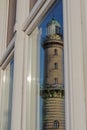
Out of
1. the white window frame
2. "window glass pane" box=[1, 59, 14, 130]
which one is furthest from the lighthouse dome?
"window glass pane" box=[1, 59, 14, 130]

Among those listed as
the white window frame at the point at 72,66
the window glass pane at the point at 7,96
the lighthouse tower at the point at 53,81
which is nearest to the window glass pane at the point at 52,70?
the lighthouse tower at the point at 53,81

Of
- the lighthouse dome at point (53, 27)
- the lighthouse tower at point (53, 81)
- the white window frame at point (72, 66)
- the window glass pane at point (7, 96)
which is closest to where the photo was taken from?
the white window frame at point (72, 66)

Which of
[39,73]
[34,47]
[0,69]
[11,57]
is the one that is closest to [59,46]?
[39,73]

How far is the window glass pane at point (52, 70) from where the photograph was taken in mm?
1085

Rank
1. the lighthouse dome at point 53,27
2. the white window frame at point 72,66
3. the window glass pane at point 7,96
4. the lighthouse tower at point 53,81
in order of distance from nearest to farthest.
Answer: the white window frame at point 72,66 < the lighthouse tower at point 53,81 < the lighthouse dome at point 53,27 < the window glass pane at point 7,96

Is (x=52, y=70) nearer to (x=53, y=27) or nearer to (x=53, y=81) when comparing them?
(x=53, y=81)

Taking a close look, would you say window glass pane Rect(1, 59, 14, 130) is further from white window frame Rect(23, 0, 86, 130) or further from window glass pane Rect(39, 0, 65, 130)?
white window frame Rect(23, 0, 86, 130)

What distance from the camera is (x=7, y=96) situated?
1.90 m

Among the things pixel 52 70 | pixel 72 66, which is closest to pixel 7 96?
pixel 52 70

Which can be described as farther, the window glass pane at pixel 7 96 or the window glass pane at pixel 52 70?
the window glass pane at pixel 7 96

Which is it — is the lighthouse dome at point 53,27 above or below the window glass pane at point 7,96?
above

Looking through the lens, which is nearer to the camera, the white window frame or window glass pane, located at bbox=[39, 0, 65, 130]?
the white window frame

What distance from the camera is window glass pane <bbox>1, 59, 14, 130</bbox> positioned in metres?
1.80

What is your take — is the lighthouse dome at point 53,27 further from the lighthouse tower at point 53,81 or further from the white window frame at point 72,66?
the white window frame at point 72,66
